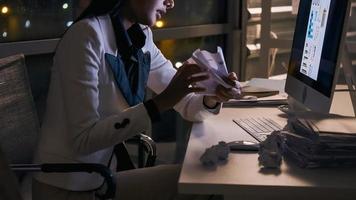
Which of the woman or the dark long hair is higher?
the dark long hair

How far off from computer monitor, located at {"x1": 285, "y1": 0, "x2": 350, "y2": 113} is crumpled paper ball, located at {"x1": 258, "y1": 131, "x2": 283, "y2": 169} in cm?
20

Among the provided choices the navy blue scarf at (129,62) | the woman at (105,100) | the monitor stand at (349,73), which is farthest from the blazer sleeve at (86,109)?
the monitor stand at (349,73)

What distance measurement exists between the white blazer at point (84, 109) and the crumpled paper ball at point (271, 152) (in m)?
0.35

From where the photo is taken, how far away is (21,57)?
1814 millimetres

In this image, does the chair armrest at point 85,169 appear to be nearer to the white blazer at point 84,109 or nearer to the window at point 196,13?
the white blazer at point 84,109

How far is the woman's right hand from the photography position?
1.59 m

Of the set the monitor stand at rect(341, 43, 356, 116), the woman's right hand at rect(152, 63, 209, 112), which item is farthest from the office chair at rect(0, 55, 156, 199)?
the monitor stand at rect(341, 43, 356, 116)

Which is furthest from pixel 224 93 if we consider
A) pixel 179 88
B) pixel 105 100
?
pixel 105 100

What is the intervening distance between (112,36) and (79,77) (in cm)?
25

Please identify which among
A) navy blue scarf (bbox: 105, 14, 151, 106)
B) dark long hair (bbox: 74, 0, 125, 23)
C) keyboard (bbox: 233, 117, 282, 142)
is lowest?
keyboard (bbox: 233, 117, 282, 142)

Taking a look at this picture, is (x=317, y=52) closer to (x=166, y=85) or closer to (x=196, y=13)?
(x=166, y=85)

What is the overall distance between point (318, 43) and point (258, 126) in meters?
0.33

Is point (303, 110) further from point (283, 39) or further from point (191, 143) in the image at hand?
point (283, 39)

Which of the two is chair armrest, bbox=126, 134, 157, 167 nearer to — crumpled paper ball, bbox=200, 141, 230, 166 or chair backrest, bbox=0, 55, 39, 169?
chair backrest, bbox=0, 55, 39, 169
